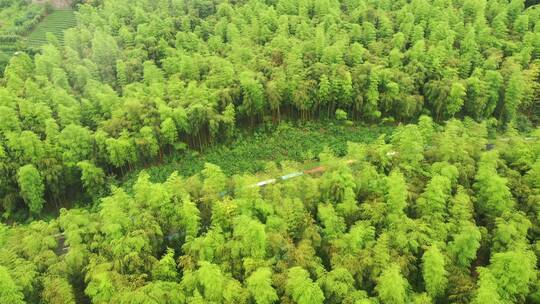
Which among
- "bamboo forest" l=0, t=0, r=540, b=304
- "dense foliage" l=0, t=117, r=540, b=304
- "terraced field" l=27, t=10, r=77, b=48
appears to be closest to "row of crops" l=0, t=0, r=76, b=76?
"terraced field" l=27, t=10, r=77, b=48

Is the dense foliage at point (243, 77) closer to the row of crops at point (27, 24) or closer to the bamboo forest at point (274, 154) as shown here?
the bamboo forest at point (274, 154)

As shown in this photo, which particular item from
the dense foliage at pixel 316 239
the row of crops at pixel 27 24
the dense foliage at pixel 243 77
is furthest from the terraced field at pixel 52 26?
the dense foliage at pixel 316 239

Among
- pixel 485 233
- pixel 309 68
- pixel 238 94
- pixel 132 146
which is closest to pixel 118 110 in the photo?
pixel 132 146

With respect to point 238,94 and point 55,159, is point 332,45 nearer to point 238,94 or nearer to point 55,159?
point 238,94

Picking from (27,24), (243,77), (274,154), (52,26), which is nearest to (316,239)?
(274,154)

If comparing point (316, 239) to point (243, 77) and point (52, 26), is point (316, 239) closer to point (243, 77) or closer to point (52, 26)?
point (243, 77)

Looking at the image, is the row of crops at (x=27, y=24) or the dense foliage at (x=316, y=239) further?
the row of crops at (x=27, y=24)
